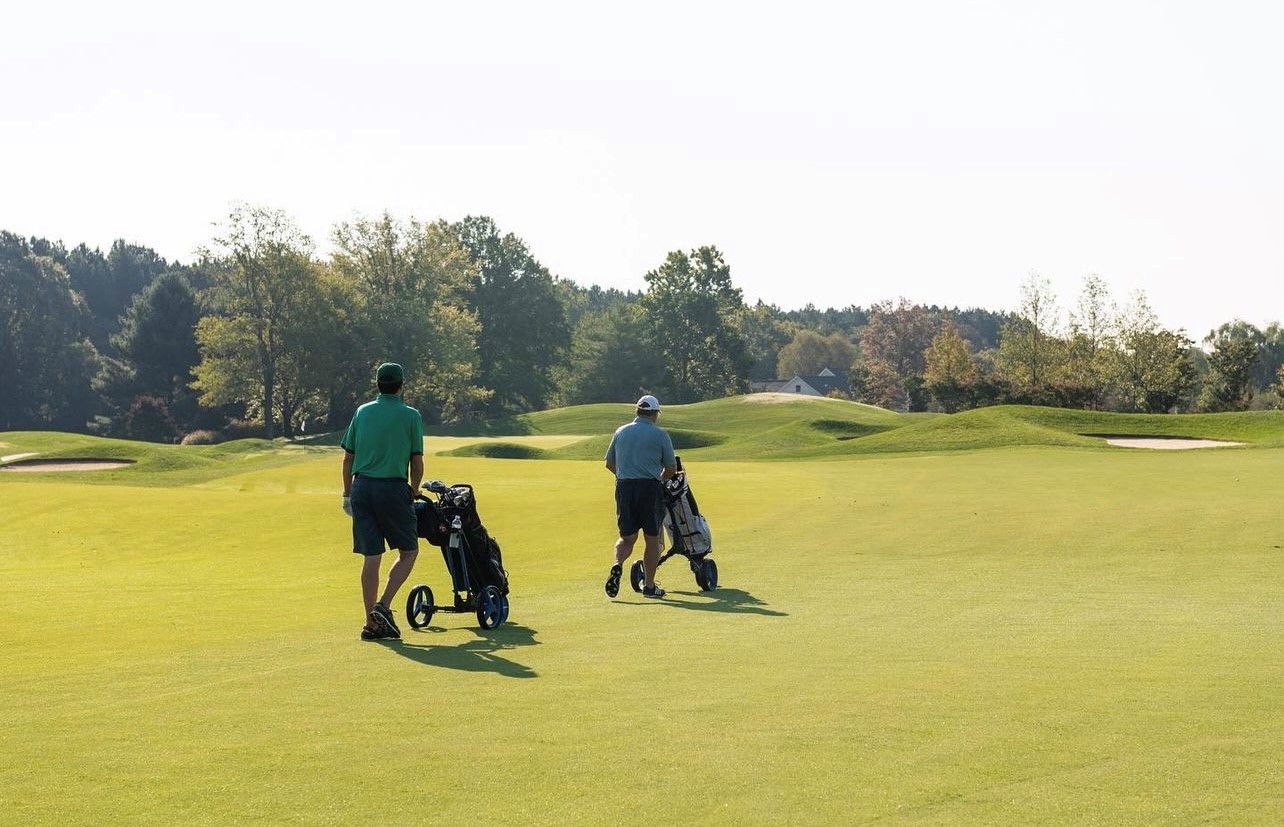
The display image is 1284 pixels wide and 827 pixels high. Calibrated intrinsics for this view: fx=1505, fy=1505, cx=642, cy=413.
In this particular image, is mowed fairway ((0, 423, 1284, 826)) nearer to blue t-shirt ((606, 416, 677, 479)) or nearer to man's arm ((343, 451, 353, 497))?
man's arm ((343, 451, 353, 497))

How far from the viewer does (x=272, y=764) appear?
7559 millimetres

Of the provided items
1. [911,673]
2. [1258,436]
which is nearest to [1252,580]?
[911,673]

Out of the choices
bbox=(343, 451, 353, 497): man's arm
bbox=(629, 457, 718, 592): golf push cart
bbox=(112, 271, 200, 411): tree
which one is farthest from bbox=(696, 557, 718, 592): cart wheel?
bbox=(112, 271, 200, 411): tree

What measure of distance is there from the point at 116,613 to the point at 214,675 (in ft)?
15.0

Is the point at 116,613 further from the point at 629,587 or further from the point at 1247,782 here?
the point at 1247,782

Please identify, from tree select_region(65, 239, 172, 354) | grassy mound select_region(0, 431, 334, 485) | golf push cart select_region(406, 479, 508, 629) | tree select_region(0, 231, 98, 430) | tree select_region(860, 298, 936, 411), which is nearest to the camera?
golf push cart select_region(406, 479, 508, 629)

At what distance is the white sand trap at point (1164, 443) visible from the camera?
50.6 metres

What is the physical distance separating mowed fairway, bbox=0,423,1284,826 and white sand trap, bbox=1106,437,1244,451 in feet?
97.4

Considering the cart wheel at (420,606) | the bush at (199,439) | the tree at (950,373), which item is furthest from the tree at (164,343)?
the cart wheel at (420,606)

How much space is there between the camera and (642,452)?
54.9ft

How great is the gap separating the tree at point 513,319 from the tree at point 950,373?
30773mm

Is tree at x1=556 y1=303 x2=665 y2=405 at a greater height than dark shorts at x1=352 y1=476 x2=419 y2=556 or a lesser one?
greater

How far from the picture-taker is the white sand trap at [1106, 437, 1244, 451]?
50.6 m

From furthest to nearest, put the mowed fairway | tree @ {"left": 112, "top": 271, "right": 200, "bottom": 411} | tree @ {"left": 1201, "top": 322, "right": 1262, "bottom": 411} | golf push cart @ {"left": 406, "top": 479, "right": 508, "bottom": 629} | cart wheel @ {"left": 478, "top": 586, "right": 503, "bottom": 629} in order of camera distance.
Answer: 1. tree @ {"left": 112, "top": 271, "right": 200, "bottom": 411}
2. tree @ {"left": 1201, "top": 322, "right": 1262, "bottom": 411}
3. golf push cart @ {"left": 406, "top": 479, "right": 508, "bottom": 629}
4. cart wheel @ {"left": 478, "top": 586, "right": 503, "bottom": 629}
5. the mowed fairway
